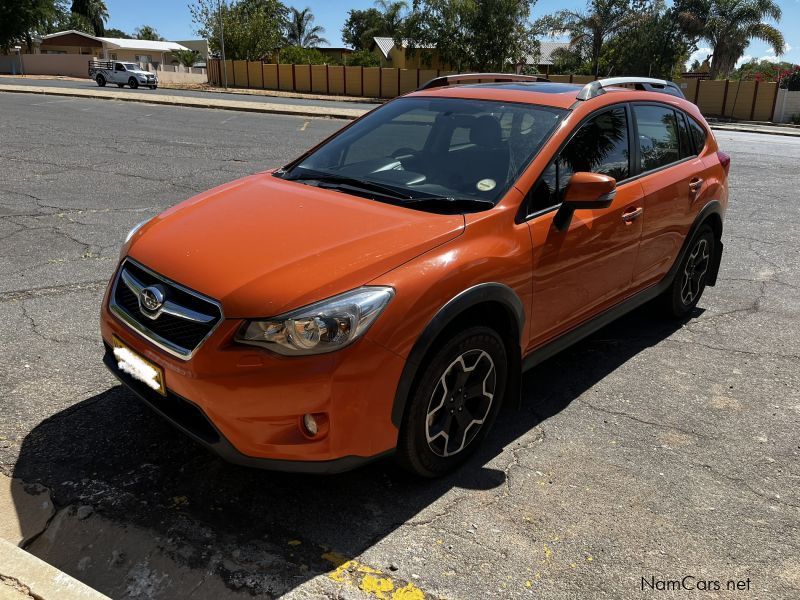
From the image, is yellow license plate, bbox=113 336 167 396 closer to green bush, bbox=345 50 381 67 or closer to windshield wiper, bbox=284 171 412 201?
windshield wiper, bbox=284 171 412 201

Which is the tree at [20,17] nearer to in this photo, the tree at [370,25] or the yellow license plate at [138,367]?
the tree at [370,25]

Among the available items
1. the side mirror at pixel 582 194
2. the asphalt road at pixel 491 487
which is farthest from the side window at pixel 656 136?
the asphalt road at pixel 491 487

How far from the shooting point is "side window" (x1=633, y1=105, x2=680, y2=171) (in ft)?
14.1

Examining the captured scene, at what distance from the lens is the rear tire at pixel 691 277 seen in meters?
4.94

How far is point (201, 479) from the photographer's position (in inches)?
122

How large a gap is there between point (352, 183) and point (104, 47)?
76.5 meters

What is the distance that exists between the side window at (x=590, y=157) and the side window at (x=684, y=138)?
932 mm

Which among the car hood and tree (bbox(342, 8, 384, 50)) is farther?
tree (bbox(342, 8, 384, 50))

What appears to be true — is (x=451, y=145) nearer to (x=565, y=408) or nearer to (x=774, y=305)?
(x=565, y=408)

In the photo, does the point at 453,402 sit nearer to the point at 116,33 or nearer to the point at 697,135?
the point at 697,135

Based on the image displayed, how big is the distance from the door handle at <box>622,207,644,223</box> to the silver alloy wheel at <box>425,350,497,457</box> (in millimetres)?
A: 1398

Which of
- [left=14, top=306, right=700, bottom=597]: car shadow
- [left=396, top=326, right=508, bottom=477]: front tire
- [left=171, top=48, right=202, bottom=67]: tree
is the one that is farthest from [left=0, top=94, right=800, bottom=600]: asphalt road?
[left=171, top=48, right=202, bottom=67]: tree

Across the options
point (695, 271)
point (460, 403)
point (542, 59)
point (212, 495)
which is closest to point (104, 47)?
point (542, 59)
